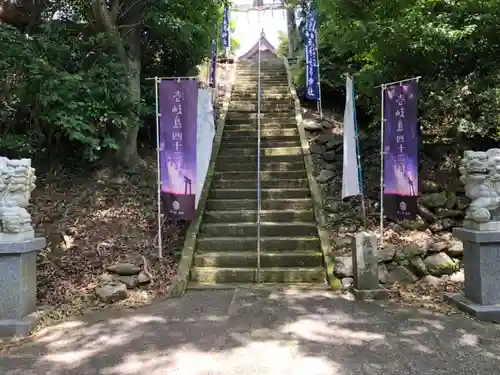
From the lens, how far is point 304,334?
4.13 metres

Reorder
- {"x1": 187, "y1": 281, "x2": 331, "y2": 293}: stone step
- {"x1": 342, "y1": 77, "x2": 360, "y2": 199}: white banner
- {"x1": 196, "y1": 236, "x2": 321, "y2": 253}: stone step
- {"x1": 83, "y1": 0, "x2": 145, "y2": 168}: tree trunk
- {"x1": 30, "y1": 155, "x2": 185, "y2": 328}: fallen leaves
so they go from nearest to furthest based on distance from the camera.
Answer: {"x1": 30, "y1": 155, "x2": 185, "y2": 328}: fallen leaves → {"x1": 187, "y1": 281, "x2": 331, "y2": 293}: stone step → {"x1": 196, "y1": 236, "x2": 321, "y2": 253}: stone step → {"x1": 342, "y1": 77, "x2": 360, "y2": 199}: white banner → {"x1": 83, "y1": 0, "x2": 145, "y2": 168}: tree trunk

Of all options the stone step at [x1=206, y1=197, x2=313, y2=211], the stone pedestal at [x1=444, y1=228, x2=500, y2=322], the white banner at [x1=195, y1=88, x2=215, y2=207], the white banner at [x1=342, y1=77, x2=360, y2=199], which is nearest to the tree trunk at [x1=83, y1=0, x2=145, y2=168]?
the white banner at [x1=195, y1=88, x2=215, y2=207]

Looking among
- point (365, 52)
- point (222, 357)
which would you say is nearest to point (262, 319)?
point (222, 357)

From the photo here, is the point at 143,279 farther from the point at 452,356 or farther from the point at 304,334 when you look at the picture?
the point at 452,356

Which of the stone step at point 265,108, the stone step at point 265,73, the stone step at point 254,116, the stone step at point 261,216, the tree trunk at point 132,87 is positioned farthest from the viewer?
the stone step at point 265,73

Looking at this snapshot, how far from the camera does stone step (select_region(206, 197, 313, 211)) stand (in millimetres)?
7199

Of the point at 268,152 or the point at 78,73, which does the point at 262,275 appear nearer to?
the point at 268,152

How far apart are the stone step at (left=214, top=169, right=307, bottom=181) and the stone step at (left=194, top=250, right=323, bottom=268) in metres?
2.12

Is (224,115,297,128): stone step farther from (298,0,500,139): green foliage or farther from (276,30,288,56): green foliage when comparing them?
(276,30,288,56): green foliage

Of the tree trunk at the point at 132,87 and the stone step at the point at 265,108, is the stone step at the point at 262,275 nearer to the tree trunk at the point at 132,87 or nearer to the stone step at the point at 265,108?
the tree trunk at the point at 132,87

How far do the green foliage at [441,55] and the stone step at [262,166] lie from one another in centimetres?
183

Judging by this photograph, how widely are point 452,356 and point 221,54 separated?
49.8 ft

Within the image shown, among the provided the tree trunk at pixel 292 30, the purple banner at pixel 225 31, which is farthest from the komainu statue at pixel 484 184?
the tree trunk at pixel 292 30

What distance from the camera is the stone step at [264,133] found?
30.9ft
